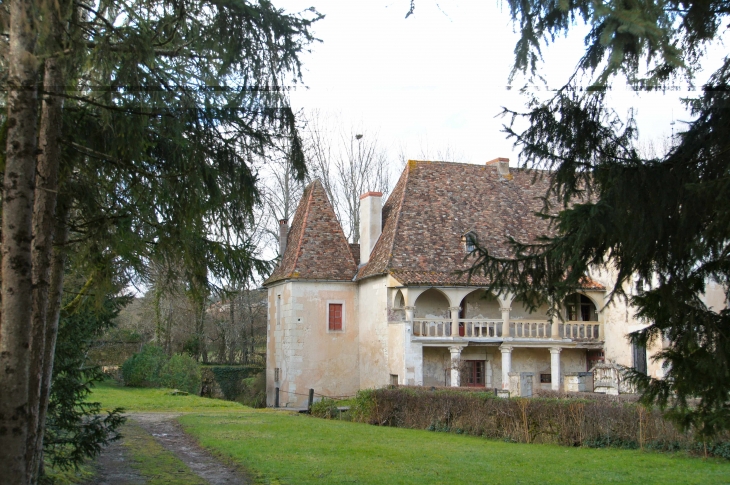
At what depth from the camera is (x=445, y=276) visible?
84.3 ft

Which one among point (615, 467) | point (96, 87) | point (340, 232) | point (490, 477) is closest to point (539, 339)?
point (340, 232)

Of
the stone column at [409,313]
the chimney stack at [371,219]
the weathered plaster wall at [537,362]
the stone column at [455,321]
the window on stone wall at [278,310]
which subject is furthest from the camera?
the window on stone wall at [278,310]

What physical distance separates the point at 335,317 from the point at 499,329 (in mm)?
6513

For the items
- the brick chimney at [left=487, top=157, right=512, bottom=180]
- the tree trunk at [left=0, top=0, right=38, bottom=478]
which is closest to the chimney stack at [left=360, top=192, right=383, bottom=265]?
the brick chimney at [left=487, top=157, right=512, bottom=180]

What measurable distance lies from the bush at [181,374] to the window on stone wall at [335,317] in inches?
289

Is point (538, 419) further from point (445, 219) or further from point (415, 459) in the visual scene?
point (445, 219)

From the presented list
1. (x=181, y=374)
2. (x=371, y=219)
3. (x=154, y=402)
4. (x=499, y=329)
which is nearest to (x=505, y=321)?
(x=499, y=329)

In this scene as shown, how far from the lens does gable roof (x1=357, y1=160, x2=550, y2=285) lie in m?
26.0

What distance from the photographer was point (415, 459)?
1204 cm

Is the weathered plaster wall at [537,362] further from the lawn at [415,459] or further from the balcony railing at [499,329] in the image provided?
the lawn at [415,459]

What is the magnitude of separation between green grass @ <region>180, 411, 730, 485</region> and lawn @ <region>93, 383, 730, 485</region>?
0.04ft

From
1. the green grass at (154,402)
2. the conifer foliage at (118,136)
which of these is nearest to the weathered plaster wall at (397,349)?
the green grass at (154,402)

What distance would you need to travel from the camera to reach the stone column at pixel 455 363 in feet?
81.6

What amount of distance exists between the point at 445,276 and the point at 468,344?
2.56m
